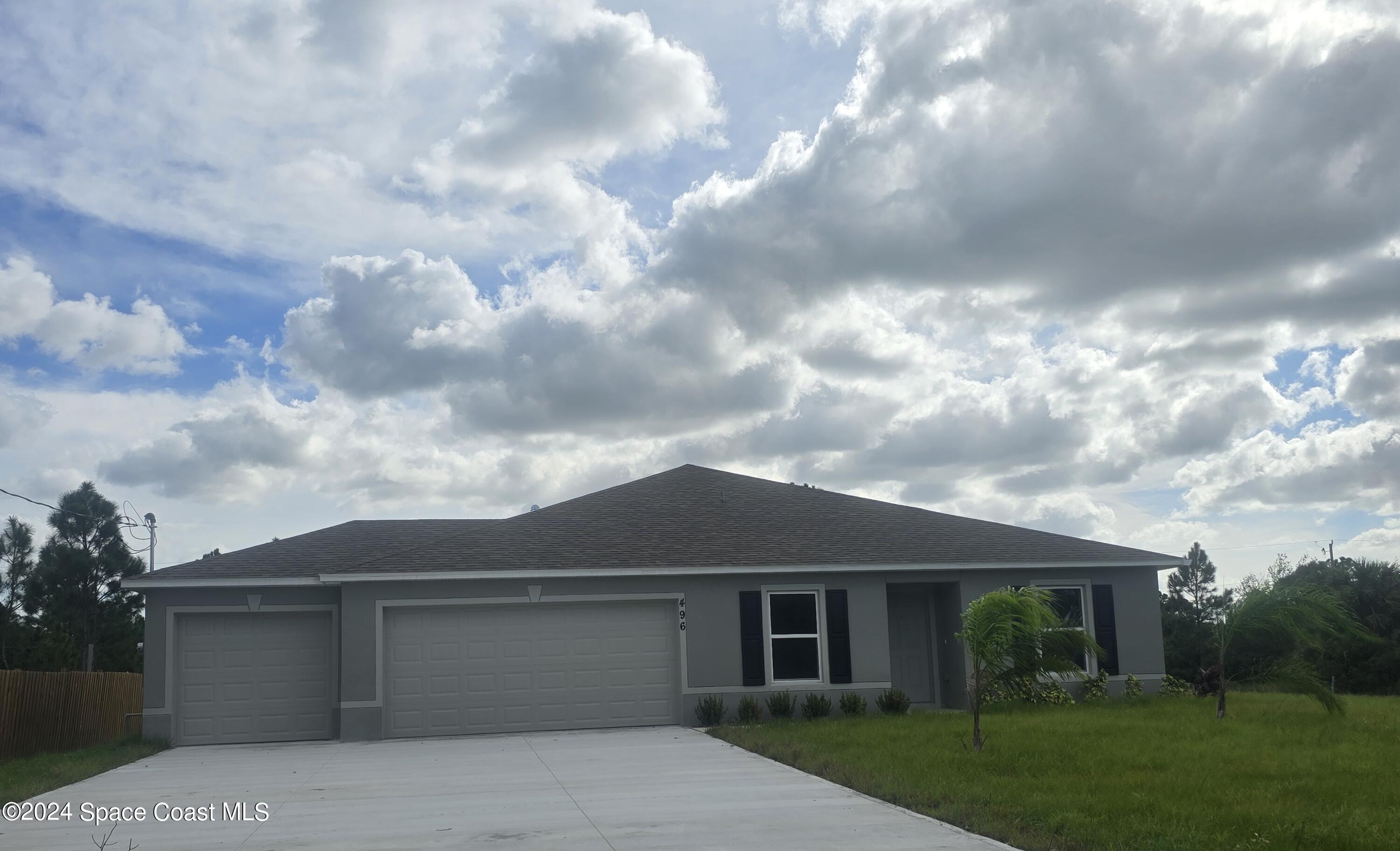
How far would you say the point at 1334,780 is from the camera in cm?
1048

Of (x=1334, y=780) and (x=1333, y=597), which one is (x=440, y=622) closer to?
(x=1334, y=780)

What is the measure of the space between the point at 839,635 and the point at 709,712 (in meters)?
2.70

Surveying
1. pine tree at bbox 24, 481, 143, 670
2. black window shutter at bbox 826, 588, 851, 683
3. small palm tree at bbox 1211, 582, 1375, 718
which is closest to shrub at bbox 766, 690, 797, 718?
black window shutter at bbox 826, 588, 851, 683

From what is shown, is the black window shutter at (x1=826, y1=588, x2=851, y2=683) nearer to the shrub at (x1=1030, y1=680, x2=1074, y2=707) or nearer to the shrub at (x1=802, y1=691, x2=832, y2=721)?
the shrub at (x1=802, y1=691, x2=832, y2=721)

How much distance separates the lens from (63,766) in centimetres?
1551

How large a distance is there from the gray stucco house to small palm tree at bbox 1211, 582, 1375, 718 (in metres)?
3.49

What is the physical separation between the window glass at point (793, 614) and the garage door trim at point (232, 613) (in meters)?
7.40

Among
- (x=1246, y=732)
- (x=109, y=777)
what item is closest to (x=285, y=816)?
(x=109, y=777)

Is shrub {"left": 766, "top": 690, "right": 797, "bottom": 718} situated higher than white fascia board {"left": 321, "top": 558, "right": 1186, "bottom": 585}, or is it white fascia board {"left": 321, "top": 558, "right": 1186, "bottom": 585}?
white fascia board {"left": 321, "top": 558, "right": 1186, "bottom": 585}

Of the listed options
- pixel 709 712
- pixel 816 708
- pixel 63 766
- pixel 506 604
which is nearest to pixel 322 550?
pixel 506 604

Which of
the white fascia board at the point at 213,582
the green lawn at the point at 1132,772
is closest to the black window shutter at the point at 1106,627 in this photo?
the green lawn at the point at 1132,772

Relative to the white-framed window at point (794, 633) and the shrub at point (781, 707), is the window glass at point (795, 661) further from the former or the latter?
the shrub at point (781, 707)

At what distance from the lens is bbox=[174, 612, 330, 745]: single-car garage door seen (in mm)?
18719

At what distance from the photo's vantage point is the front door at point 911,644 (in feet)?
70.4
